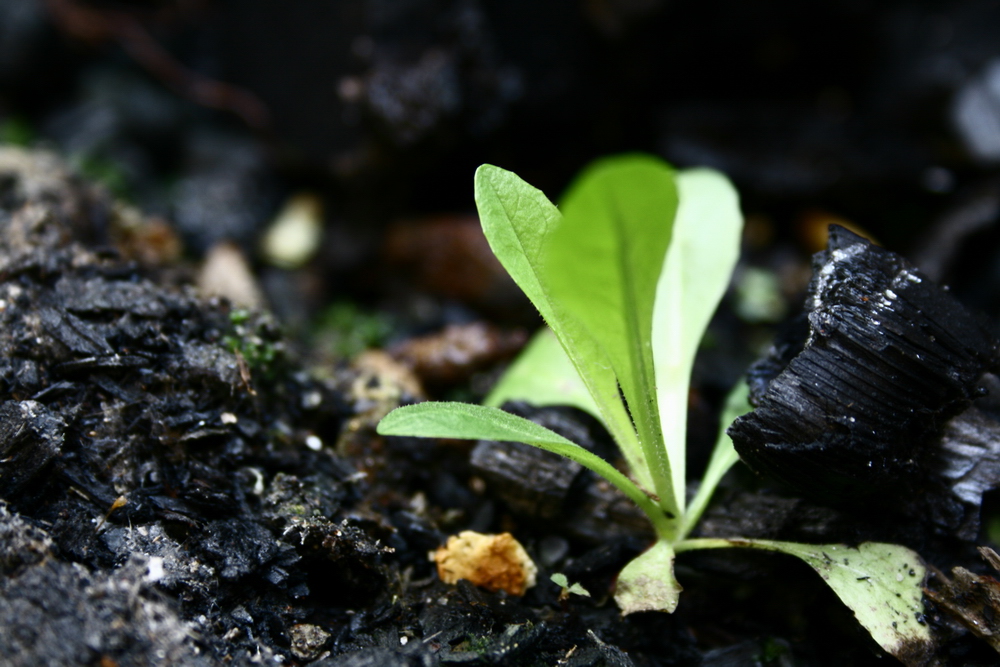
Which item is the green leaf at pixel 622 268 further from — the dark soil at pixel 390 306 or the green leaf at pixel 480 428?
the dark soil at pixel 390 306

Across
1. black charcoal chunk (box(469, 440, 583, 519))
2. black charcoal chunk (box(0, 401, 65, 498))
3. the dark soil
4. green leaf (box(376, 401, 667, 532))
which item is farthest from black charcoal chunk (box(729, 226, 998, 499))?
black charcoal chunk (box(0, 401, 65, 498))

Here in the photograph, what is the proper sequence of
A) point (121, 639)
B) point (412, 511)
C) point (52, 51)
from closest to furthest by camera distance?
point (121, 639), point (412, 511), point (52, 51)

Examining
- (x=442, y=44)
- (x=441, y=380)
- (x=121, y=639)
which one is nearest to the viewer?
(x=121, y=639)

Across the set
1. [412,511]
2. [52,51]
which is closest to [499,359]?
[412,511]

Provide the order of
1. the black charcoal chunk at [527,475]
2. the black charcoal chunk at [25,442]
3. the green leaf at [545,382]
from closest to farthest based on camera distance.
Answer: the black charcoal chunk at [25,442] < the black charcoal chunk at [527,475] < the green leaf at [545,382]

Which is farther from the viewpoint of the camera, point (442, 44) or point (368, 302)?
point (368, 302)

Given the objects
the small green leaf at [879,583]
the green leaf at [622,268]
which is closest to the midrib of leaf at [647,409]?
the green leaf at [622,268]

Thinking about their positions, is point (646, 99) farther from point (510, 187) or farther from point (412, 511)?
point (412, 511)

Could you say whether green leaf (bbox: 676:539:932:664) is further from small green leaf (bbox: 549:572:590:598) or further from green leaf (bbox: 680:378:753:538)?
small green leaf (bbox: 549:572:590:598)
